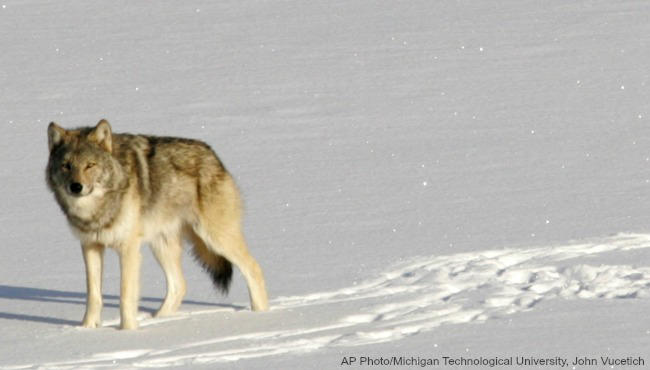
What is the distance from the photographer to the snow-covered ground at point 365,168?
21.5 feet

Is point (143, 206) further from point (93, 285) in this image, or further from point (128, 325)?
point (128, 325)

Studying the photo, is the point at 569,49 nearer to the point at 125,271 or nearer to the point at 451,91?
the point at 451,91

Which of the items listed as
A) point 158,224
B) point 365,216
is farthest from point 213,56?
point 158,224

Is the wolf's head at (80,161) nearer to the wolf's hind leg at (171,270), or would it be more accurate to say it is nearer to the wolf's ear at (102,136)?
the wolf's ear at (102,136)

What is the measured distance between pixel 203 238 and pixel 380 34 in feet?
42.1

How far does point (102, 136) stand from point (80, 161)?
0.23 meters

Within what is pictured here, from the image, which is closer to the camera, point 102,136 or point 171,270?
point 102,136

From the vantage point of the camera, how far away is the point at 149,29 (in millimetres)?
22047

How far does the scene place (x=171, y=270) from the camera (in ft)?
25.7

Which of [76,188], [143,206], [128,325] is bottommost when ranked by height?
[128,325]

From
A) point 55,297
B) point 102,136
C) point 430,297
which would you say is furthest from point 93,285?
point 430,297

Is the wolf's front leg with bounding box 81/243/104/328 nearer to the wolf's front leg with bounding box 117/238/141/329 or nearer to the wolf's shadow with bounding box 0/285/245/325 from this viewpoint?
the wolf's front leg with bounding box 117/238/141/329

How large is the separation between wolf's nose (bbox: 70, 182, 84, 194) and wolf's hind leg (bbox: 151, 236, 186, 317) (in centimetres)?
98

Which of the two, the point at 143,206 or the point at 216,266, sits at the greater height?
the point at 143,206
